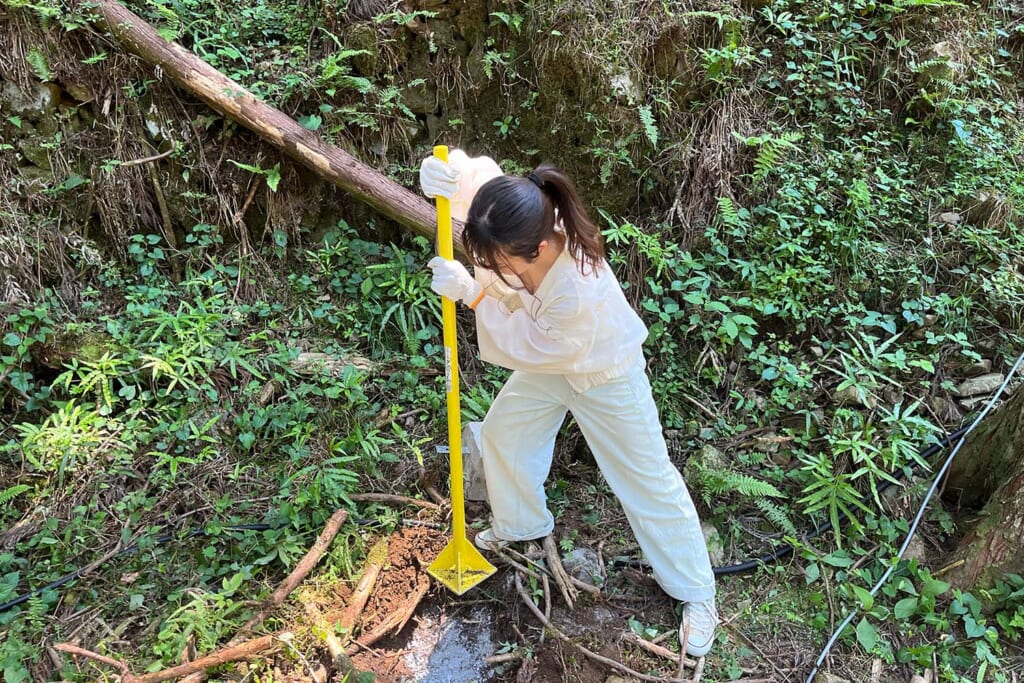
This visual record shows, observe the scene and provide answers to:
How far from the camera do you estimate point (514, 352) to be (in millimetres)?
2400

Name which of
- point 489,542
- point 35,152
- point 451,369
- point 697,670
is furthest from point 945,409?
point 35,152

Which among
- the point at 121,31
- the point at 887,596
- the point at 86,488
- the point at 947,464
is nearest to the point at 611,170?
the point at 947,464

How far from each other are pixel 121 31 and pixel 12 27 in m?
0.57

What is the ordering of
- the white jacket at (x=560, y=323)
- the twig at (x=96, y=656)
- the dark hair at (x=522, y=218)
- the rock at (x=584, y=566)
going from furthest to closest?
the rock at (x=584, y=566)
the twig at (x=96, y=656)
the white jacket at (x=560, y=323)
the dark hair at (x=522, y=218)

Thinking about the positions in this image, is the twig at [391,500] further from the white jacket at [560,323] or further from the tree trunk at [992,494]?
the tree trunk at [992,494]

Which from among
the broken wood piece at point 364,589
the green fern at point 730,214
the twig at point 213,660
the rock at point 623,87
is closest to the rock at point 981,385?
the green fern at point 730,214

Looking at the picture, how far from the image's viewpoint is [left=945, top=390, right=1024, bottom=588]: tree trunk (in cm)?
251

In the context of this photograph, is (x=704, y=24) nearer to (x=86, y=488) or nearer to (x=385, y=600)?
(x=385, y=600)

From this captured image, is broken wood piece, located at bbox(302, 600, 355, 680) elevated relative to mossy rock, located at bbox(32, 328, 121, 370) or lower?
lower

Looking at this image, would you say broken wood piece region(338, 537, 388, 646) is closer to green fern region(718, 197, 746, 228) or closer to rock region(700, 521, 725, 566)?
rock region(700, 521, 725, 566)

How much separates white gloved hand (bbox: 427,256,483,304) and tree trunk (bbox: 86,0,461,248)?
1488mm

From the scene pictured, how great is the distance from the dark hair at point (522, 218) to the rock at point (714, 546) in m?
1.56

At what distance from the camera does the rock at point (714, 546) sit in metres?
2.93

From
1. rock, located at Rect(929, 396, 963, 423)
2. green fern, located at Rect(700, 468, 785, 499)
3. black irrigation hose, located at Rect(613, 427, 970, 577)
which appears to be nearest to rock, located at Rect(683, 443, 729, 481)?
green fern, located at Rect(700, 468, 785, 499)
